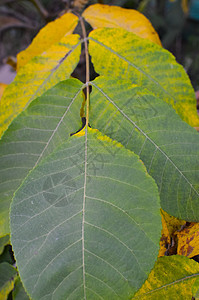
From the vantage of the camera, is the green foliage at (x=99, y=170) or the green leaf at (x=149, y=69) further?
the green leaf at (x=149, y=69)

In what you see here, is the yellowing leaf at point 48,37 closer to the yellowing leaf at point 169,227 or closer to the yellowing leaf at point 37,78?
the yellowing leaf at point 37,78

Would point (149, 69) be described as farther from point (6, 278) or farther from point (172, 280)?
point (6, 278)

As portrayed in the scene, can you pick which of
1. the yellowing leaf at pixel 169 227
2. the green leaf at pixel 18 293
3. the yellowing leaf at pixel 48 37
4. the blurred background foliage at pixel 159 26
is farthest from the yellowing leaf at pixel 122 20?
the blurred background foliage at pixel 159 26

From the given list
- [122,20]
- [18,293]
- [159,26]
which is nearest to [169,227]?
[18,293]

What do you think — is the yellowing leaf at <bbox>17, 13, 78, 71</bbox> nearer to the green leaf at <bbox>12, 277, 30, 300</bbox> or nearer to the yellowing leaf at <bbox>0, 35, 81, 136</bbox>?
the yellowing leaf at <bbox>0, 35, 81, 136</bbox>

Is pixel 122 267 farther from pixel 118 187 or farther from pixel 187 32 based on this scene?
pixel 187 32

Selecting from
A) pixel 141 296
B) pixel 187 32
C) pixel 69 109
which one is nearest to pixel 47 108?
pixel 69 109

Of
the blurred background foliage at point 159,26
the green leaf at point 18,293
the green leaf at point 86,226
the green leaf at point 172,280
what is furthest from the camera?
the blurred background foliage at point 159,26
